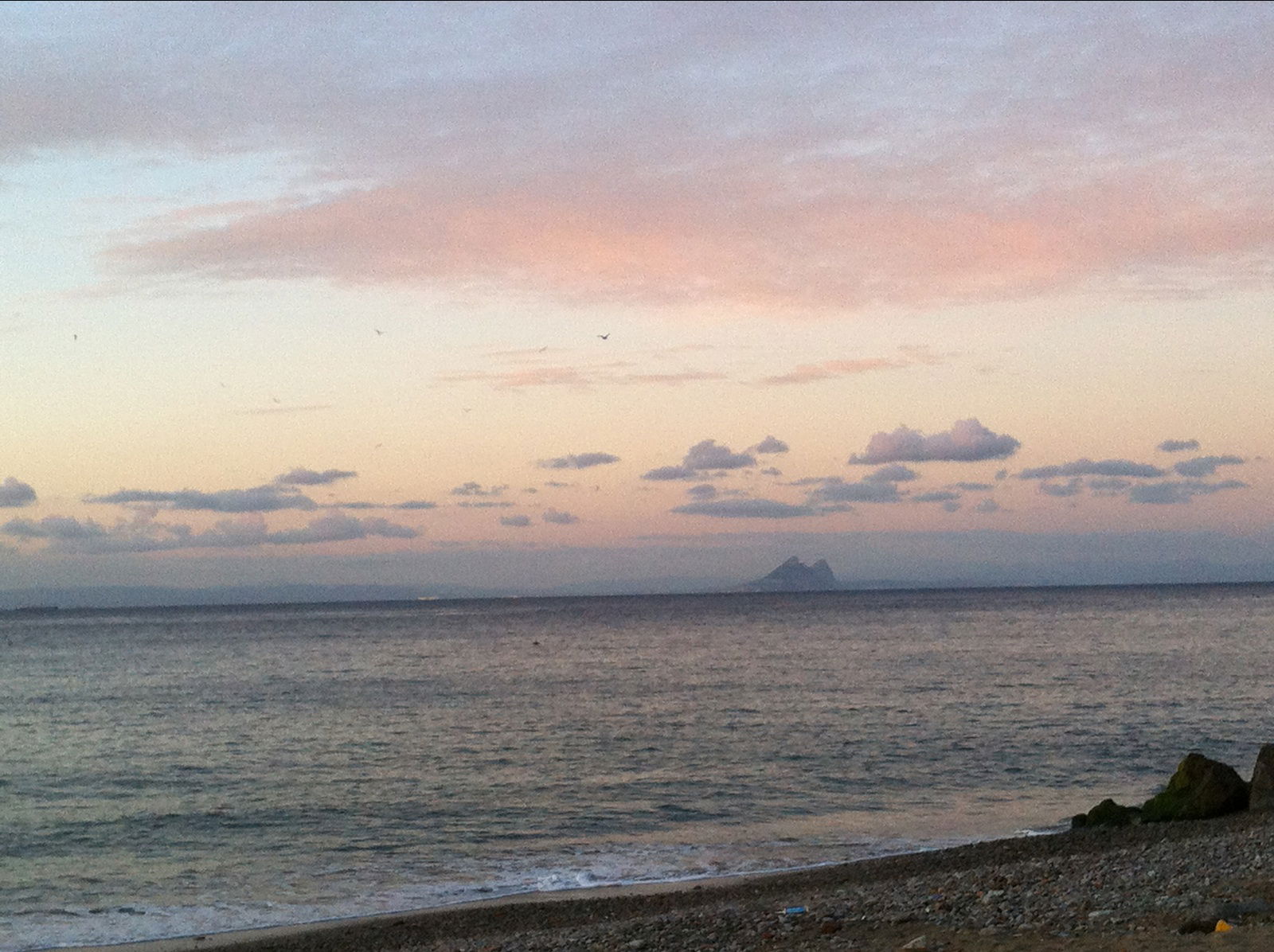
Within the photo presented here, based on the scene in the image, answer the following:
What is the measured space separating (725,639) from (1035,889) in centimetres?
10276

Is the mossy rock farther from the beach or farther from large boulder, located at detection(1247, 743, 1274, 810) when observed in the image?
large boulder, located at detection(1247, 743, 1274, 810)

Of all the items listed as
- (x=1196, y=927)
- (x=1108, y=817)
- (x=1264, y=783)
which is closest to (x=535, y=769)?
(x=1108, y=817)

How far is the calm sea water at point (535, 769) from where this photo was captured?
23688mm

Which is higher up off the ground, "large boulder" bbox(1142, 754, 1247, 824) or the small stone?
the small stone

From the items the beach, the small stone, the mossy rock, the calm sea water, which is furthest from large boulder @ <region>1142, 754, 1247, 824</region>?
the small stone

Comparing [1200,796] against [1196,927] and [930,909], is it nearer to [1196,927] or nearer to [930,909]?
[930,909]

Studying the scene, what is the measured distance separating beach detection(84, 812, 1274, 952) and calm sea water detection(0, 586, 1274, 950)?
193 cm

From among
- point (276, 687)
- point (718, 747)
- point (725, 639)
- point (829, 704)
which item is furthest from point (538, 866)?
point (725, 639)

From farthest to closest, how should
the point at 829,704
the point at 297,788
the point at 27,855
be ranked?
the point at 829,704
the point at 297,788
the point at 27,855

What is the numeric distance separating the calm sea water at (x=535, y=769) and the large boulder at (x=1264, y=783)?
4423mm

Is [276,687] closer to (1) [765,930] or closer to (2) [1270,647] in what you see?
(1) [765,930]

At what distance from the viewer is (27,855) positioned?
25.8 m

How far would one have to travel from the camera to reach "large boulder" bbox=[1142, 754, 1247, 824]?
24.0 meters

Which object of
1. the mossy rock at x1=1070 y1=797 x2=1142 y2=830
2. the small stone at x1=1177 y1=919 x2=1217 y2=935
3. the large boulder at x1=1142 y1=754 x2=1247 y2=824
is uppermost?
the small stone at x1=1177 y1=919 x2=1217 y2=935
